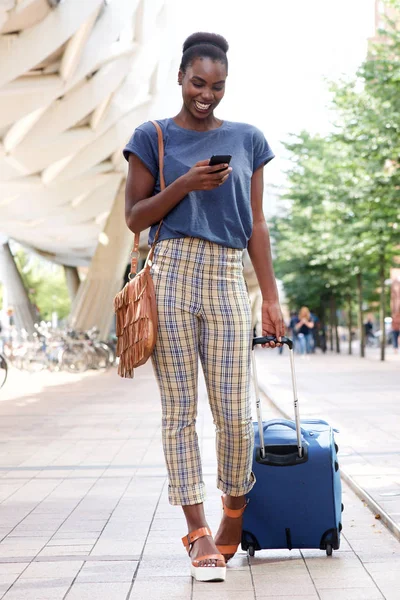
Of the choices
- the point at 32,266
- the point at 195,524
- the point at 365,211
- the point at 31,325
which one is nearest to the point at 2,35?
the point at 365,211

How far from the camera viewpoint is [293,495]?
4.85 meters

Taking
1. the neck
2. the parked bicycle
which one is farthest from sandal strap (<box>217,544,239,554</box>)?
the parked bicycle

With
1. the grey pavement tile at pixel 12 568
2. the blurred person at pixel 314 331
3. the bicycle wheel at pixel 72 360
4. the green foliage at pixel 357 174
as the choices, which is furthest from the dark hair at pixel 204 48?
the blurred person at pixel 314 331

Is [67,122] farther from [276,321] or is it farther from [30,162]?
[276,321]

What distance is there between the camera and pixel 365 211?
25.2m

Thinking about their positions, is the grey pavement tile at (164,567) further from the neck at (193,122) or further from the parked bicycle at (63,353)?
Answer: the parked bicycle at (63,353)

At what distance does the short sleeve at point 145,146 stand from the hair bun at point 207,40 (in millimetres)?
380

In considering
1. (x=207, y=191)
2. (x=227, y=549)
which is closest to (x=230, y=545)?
(x=227, y=549)

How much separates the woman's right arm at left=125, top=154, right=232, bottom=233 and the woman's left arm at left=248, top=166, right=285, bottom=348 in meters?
0.43

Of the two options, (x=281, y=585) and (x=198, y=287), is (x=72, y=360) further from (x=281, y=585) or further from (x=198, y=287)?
(x=281, y=585)

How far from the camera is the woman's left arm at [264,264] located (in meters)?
4.83

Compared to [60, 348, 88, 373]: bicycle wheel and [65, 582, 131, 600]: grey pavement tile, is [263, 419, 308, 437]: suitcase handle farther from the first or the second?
[60, 348, 88, 373]: bicycle wheel

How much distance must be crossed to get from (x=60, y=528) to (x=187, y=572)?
143cm

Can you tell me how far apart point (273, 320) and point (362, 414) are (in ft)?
28.1
